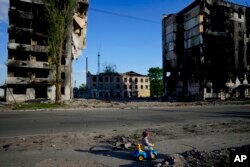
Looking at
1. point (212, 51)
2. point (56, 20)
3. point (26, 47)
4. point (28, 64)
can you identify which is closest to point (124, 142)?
point (56, 20)

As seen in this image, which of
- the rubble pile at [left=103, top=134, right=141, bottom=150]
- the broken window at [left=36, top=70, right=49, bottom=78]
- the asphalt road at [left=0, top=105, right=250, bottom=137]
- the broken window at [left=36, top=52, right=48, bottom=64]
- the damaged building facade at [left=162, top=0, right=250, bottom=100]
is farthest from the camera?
the damaged building facade at [left=162, top=0, right=250, bottom=100]

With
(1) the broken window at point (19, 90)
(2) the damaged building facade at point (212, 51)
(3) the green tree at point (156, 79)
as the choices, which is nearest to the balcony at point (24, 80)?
(1) the broken window at point (19, 90)

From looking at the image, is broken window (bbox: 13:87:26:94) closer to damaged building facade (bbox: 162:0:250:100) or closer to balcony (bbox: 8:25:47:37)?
balcony (bbox: 8:25:47:37)

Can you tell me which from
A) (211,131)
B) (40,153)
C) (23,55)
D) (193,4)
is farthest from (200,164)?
(193,4)

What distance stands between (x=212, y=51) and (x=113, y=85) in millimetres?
47763

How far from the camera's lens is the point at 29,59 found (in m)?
43.2

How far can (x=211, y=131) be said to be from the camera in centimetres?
1088

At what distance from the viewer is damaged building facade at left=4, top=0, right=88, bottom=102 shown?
40.7 m

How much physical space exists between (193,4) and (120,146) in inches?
2254

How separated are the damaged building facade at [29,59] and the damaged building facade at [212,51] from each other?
26126mm

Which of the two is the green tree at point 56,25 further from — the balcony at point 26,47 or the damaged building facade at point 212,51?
the damaged building facade at point 212,51

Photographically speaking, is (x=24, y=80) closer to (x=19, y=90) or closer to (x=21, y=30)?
(x=19, y=90)

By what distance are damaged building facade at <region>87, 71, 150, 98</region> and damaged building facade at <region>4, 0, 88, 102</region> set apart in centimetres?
5049

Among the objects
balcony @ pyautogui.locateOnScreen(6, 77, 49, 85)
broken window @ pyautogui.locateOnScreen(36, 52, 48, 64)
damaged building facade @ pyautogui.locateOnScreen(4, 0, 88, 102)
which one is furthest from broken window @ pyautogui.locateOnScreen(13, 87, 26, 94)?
broken window @ pyautogui.locateOnScreen(36, 52, 48, 64)
